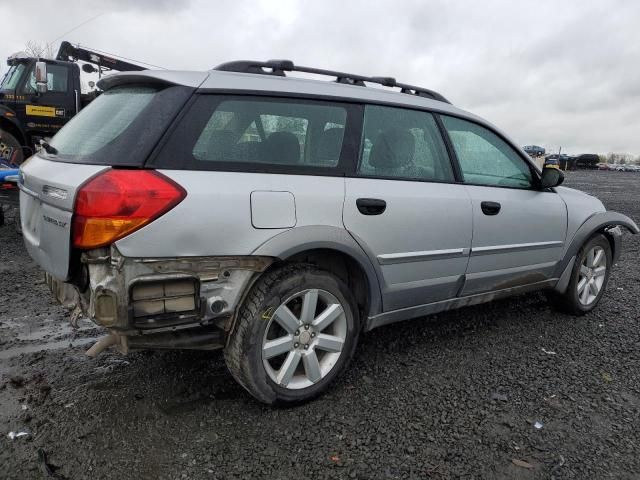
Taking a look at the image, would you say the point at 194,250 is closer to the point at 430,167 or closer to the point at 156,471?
the point at 156,471

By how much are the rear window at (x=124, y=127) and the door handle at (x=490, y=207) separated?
2.05 meters

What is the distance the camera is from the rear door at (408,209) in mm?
2781

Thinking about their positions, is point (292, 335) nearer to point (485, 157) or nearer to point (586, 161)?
point (485, 157)

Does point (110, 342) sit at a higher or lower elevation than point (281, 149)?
lower

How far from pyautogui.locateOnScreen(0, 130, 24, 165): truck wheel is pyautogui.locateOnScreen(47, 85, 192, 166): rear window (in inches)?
334

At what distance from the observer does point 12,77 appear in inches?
404

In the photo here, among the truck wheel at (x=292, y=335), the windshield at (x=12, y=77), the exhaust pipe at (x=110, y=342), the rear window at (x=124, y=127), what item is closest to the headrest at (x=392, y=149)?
the truck wheel at (x=292, y=335)

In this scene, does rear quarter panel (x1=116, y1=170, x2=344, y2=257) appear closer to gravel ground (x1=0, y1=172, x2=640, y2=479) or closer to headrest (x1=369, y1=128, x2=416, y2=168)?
headrest (x1=369, y1=128, x2=416, y2=168)

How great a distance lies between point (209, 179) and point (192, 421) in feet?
4.12

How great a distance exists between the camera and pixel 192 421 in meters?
2.53

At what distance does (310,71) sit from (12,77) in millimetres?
9916

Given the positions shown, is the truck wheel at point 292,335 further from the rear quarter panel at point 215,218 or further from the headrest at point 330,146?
the headrest at point 330,146

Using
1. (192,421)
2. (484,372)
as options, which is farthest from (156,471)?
(484,372)

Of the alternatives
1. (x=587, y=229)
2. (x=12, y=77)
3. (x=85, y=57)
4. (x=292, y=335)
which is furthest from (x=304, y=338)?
(x=85, y=57)
